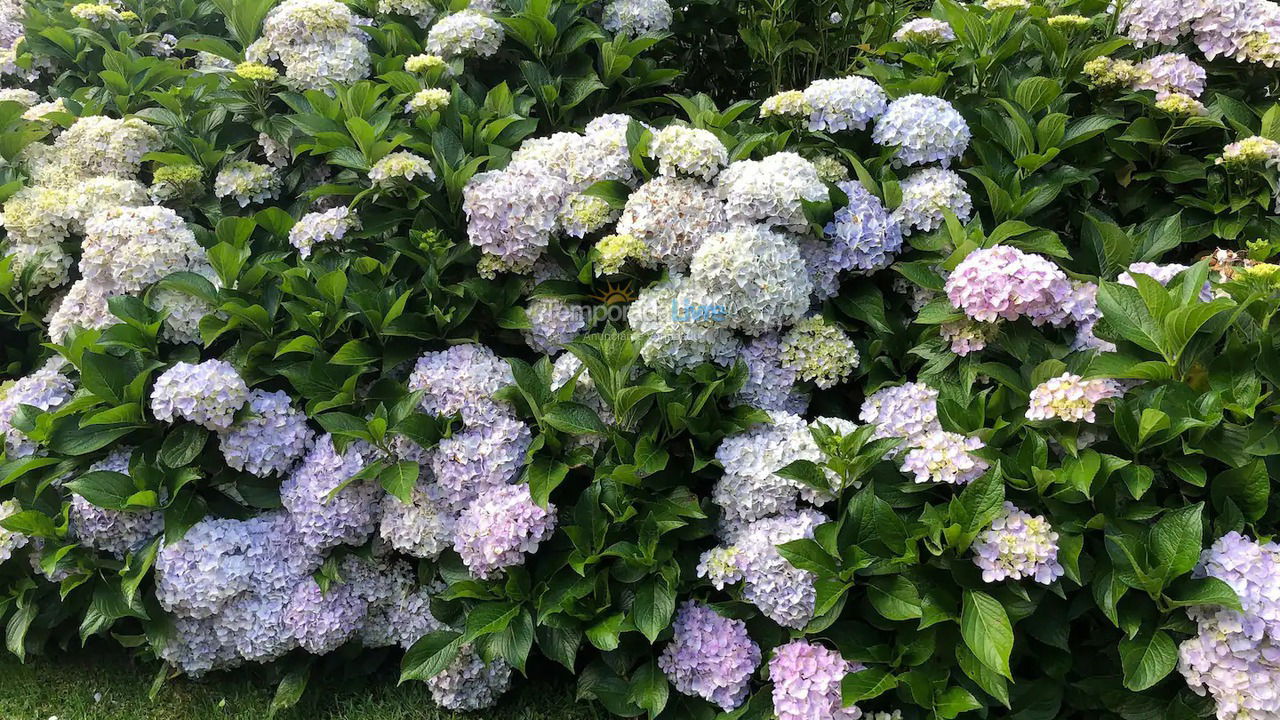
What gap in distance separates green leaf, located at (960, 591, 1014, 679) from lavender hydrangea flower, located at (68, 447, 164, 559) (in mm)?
2604

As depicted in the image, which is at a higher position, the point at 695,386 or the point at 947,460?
the point at 947,460

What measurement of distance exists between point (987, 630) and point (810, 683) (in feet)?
1.69

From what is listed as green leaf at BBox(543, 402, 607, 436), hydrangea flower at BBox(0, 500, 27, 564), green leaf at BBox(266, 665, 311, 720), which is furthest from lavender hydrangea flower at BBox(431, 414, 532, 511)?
hydrangea flower at BBox(0, 500, 27, 564)

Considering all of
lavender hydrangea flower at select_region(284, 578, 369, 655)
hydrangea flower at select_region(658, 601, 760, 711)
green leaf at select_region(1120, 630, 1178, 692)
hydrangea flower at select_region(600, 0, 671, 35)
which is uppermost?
hydrangea flower at select_region(600, 0, 671, 35)

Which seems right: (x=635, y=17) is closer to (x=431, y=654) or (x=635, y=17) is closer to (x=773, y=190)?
(x=773, y=190)

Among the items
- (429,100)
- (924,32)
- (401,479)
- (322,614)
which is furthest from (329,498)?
(924,32)

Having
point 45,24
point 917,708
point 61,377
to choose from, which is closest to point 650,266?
point 917,708

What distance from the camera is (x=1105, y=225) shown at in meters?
2.69

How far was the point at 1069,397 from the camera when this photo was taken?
220cm

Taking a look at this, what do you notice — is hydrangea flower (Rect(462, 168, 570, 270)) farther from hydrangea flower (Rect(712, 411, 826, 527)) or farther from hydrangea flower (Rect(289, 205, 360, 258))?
hydrangea flower (Rect(712, 411, 826, 527))

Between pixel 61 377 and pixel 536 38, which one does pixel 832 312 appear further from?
pixel 61 377

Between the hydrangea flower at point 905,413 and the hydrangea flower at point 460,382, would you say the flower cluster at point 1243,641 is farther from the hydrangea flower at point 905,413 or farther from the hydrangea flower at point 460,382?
the hydrangea flower at point 460,382

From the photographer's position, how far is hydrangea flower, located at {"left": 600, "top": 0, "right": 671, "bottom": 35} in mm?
3766

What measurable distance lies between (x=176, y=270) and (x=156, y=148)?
931mm
